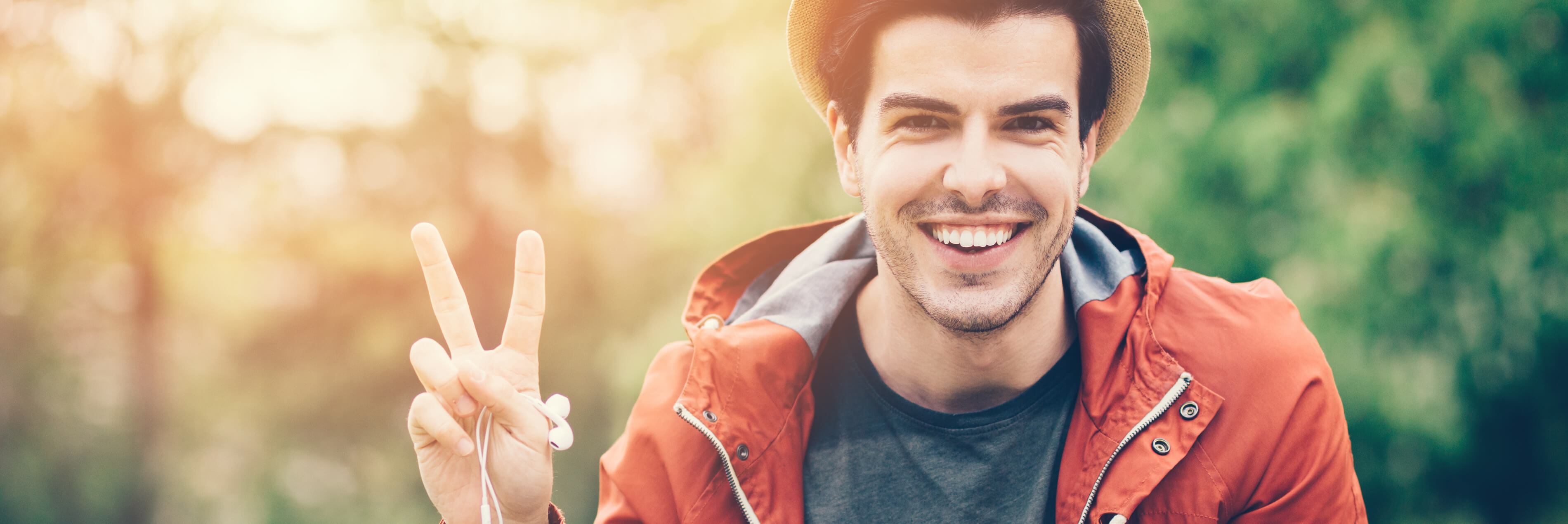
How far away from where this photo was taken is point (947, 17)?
184 centimetres

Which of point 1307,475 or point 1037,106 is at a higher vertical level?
point 1037,106

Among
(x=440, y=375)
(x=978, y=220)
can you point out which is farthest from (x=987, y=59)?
(x=440, y=375)

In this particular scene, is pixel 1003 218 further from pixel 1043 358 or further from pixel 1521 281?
pixel 1521 281

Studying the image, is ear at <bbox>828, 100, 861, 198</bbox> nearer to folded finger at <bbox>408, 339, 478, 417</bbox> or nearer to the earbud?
the earbud

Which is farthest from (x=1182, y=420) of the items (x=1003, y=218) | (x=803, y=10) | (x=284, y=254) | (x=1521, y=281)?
(x=284, y=254)

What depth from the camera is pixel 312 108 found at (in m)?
10.1

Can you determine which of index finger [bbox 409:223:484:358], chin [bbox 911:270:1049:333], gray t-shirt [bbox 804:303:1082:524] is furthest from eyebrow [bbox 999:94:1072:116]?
index finger [bbox 409:223:484:358]

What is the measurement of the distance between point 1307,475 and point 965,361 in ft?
2.30

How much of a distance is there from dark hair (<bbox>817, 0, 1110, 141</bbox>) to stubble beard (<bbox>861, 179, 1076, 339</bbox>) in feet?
A: 0.82

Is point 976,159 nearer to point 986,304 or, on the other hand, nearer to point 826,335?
point 986,304

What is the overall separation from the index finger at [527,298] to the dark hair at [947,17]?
80 cm

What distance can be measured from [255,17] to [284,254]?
3.16 m

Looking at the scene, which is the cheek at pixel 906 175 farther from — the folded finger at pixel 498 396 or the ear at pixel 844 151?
the folded finger at pixel 498 396

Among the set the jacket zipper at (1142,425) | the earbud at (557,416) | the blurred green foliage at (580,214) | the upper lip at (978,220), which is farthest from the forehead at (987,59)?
the blurred green foliage at (580,214)
